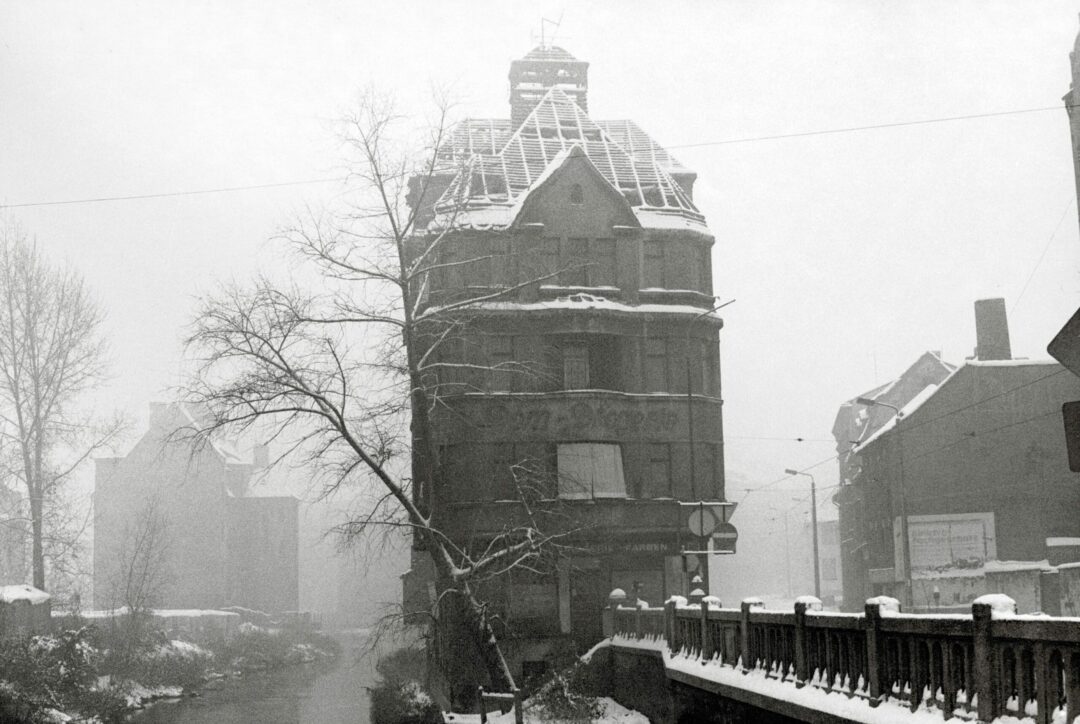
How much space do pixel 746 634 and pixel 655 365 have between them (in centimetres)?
2345

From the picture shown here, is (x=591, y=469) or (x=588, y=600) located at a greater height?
(x=591, y=469)

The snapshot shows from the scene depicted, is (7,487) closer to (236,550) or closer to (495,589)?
(495,589)

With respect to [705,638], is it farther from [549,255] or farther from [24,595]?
[24,595]

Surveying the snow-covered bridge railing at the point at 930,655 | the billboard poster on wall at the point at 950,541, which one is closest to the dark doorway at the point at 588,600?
the billboard poster on wall at the point at 950,541

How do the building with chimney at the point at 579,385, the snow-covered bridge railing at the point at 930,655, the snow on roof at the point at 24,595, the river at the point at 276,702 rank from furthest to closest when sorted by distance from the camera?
the snow on roof at the point at 24,595, the river at the point at 276,702, the building with chimney at the point at 579,385, the snow-covered bridge railing at the point at 930,655

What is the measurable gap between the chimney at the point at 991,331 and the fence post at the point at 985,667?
46553 millimetres

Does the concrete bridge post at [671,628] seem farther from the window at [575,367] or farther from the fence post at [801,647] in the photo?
the window at [575,367]

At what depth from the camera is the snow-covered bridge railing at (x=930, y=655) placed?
27.8 feet

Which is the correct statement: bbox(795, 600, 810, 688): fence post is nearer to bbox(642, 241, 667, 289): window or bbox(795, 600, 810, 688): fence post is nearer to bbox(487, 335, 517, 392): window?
bbox(487, 335, 517, 392): window

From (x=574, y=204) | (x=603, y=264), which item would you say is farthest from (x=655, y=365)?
(x=574, y=204)

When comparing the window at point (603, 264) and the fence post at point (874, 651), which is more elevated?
the window at point (603, 264)

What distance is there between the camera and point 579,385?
127 ft

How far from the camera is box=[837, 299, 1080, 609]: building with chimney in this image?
49.9 m

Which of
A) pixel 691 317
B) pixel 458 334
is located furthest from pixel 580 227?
pixel 458 334
